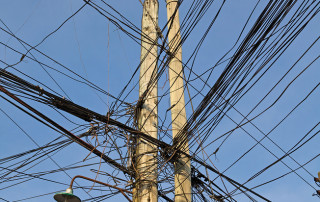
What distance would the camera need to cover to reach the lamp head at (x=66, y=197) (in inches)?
162

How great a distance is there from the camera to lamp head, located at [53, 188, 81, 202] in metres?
4.11

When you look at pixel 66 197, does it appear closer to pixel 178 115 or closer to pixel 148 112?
pixel 148 112

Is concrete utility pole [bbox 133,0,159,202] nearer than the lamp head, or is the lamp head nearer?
the lamp head

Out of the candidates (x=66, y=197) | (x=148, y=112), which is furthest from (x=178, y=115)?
(x=66, y=197)

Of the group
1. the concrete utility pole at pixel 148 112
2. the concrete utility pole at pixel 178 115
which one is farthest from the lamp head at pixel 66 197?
the concrete utility pole at pixel 178 115

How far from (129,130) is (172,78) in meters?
1.41

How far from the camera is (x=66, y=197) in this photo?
13.6 feet

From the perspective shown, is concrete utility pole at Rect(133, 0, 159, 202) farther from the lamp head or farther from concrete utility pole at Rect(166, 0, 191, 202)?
the lamp head

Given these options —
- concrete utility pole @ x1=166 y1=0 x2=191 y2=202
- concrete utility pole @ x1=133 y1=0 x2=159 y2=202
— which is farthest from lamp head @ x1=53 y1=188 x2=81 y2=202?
concrete utility pole @ x1=166 y1=0 x2=191 y2=202

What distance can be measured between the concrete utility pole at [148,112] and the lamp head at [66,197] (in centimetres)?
70

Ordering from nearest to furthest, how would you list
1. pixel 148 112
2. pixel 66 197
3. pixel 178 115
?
pixel 66 197
pixel 148 112
pixel 178 115

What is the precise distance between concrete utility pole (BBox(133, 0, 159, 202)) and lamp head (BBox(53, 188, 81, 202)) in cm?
70

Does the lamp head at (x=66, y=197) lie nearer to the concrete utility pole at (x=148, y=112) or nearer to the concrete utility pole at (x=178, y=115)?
the concrete utility pole at (x=148, y=112)

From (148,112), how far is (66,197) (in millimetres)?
1551
